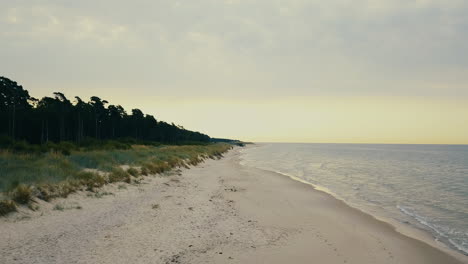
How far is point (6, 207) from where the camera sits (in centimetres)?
900

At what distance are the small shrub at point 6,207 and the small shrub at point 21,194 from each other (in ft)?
1.94

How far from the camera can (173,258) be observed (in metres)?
7.41

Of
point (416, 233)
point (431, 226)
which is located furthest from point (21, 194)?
point (431, 226)

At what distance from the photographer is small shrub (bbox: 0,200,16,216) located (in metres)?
8.88

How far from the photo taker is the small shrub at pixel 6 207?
29.1 feet

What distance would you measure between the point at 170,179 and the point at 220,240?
12951 millimetres

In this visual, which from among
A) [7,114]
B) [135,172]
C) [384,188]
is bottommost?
[384,188]

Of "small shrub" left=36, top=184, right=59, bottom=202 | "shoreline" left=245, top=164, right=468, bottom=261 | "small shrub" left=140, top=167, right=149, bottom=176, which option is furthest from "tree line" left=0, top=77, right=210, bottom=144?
"shoreline" left=245, top=164, right=468, bottom=261

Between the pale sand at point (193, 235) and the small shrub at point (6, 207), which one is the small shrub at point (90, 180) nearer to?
the pale sand at point (193, 235)

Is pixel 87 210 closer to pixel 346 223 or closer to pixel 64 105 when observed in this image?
pixel 346 223

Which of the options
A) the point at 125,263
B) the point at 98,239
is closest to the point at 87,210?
the point at 98,239

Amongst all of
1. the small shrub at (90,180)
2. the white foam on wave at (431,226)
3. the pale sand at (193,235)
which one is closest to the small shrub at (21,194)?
the pale sand at (193,235)

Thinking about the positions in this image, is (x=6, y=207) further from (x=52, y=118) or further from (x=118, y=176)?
(x=52, y=118)

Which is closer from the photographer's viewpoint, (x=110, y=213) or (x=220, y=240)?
(x=220, y=240)
